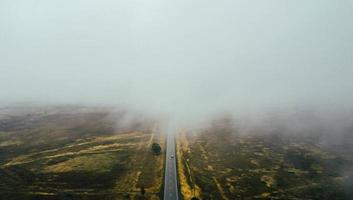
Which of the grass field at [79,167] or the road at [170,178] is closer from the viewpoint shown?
the road at [170,178]

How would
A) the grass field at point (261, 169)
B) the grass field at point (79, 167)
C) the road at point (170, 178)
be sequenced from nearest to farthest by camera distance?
the road at point (170, 178) < the grass field at point (261, 169) < the grass field at point (79, 167)

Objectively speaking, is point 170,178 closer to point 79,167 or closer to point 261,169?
point 261,169

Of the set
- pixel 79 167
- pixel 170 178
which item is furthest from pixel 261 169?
pixel 79 167

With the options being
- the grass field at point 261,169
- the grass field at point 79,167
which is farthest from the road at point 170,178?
the grass field at point 79,167

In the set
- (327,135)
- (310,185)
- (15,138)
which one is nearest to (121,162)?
(310,185)

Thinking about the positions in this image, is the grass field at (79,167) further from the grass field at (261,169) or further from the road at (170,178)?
the grass field at (261,169)

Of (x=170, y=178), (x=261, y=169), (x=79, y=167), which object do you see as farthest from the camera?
(x=79, y=167)

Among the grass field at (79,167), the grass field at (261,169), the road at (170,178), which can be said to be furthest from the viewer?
the grass field at (79,167)

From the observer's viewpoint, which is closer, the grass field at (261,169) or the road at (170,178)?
the road at (170,178)

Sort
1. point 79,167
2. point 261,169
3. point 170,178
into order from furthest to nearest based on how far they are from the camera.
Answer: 1. point 79,167
2. point 261,169
3. point 170,178

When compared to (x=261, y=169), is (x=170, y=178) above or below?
above
